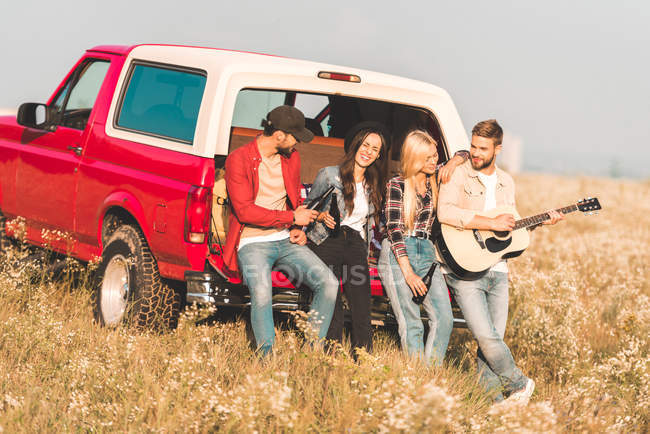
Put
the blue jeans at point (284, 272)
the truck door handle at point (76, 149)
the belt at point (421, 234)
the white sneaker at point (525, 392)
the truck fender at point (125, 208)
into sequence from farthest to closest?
1. the truck door handle at point (76, 149)
2. the truck fender at point (125, 208)
3. the belt at point (421, 234)
4. the blue jeans at point (284, 272)
5. the white sneaker at point (525, 392)

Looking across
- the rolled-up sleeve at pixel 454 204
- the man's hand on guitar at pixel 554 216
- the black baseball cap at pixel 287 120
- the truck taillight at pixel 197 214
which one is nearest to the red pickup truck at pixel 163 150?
the truck taillight at pixel 197 214

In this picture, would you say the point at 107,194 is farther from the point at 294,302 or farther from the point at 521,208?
the point at 521,208

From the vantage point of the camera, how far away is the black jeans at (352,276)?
17.0 ft

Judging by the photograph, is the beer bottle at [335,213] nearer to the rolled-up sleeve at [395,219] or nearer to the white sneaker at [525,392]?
the rolled-up sleeve at [395,219]

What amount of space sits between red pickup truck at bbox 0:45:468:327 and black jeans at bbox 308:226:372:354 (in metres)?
0.23

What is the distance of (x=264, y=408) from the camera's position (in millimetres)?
3605

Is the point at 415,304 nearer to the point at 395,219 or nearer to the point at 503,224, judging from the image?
the point at 395,219

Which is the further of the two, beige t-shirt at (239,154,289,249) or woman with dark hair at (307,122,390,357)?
woman with dark hair at (307,122,390,357)

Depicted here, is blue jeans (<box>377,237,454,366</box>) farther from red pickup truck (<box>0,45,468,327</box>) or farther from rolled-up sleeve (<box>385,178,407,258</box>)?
red pickup truck (<box>0,45,468,327</box>)

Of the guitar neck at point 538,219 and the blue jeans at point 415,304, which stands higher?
the guitar neck at point 538,219

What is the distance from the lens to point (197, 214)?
499cm

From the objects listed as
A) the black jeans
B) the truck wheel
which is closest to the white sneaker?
the black jeans

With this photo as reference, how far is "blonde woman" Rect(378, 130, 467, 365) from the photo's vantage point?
16.6 ft

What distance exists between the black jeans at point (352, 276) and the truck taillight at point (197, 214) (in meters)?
0.74
